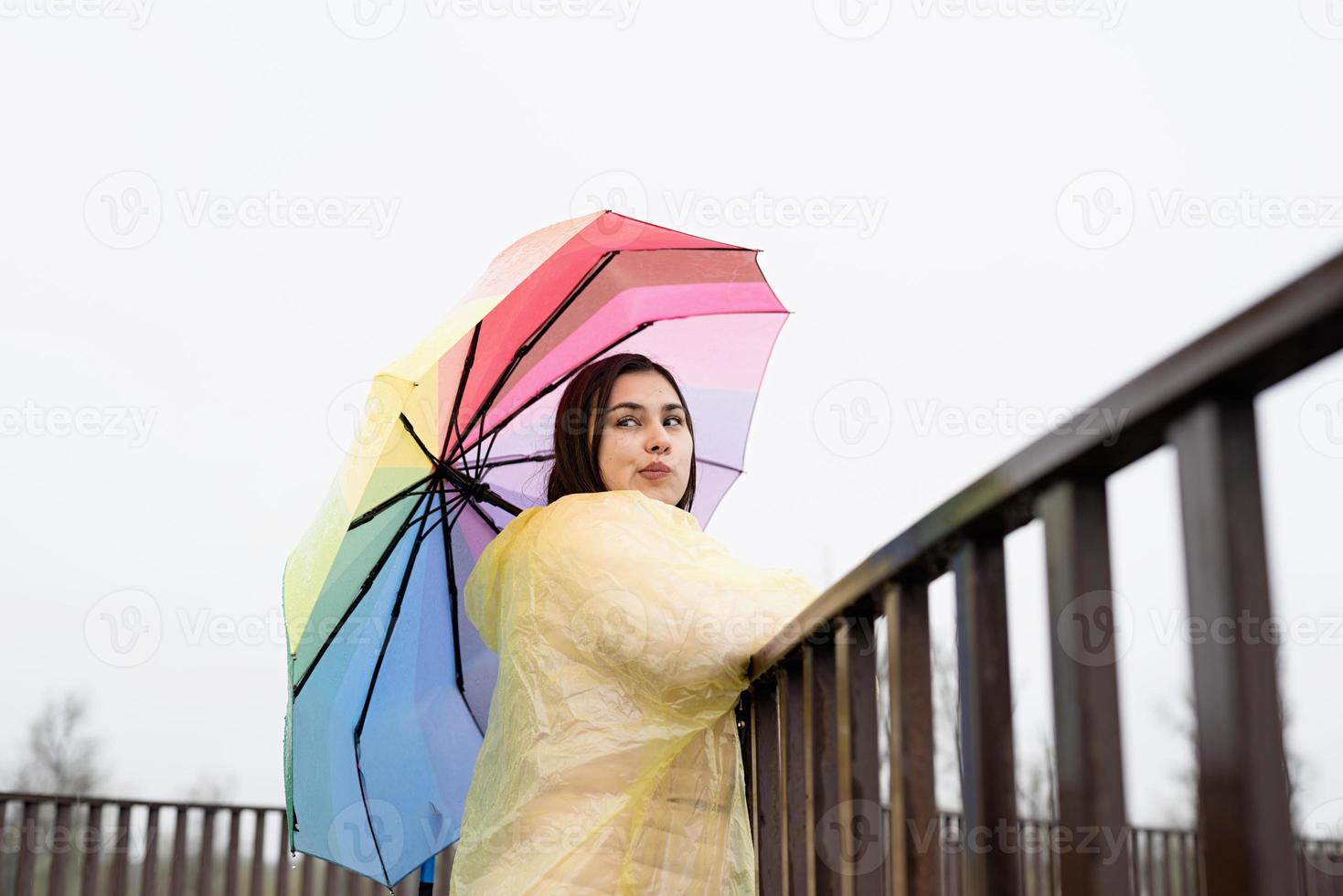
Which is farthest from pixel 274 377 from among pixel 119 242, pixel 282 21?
pixel 119 242

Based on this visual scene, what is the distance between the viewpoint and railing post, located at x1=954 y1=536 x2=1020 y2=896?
0.80m

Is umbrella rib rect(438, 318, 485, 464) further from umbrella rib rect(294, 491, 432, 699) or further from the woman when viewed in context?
the woman

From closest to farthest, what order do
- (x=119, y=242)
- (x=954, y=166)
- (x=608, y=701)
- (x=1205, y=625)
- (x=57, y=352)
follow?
(x=1205, y=625)
(x=608, y=701)
(x=119, y=242)
(x=57, y=352)
(x=954, y=166)

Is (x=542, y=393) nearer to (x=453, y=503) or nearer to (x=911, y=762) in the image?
(x=453, y=503)

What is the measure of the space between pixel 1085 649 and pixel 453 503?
7.17 ft

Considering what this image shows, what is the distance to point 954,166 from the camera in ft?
56.1

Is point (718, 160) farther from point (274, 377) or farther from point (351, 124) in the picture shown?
point (274, 377)

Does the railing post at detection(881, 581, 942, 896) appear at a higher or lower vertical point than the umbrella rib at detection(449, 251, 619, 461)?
lower

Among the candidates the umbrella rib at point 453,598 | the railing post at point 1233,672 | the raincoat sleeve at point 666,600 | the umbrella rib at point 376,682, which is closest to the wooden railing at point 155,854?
the umbrella rib at point 376,682

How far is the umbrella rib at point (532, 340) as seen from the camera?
2643mm

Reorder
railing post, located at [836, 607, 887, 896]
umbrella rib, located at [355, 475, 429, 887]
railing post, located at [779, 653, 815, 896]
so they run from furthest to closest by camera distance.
→ umbrella rib, located at [355, 475, 429, 887], railing post, located at [779, 653, 815, 896], railing post, located at [836, 607, 887, 896]

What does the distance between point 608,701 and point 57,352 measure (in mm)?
14704

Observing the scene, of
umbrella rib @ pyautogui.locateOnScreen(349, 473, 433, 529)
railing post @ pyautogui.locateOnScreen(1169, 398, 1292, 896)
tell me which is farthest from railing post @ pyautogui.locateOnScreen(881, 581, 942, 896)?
umbrella rib @ pyautogui.locateOnScreen(349, 473, 433, 529)

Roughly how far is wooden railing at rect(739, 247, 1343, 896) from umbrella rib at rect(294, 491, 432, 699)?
5.31 feet
